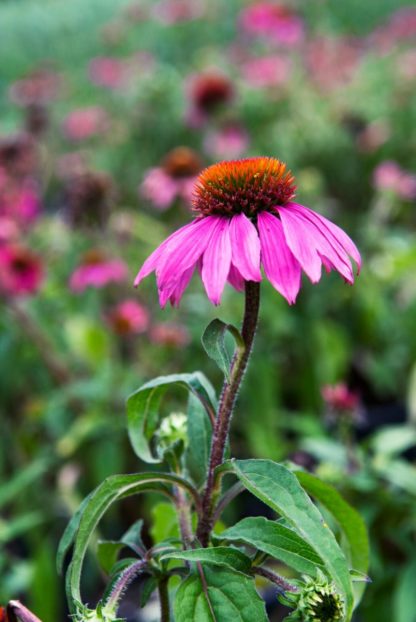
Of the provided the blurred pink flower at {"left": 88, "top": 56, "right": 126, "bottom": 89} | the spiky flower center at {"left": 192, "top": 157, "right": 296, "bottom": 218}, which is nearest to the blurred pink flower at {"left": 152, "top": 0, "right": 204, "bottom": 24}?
the blurred pink flower at {"left": 88, "top": 56, "right": 126, "bottom": 89}

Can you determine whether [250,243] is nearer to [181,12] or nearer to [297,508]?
[297,508]

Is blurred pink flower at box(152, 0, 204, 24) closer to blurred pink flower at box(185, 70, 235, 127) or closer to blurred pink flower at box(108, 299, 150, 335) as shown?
blurred pink flower at box(185, 70, 235, 127)

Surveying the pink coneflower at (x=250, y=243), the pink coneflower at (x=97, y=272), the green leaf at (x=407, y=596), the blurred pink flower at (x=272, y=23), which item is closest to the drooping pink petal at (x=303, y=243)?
the pink coneflower at (x=250, y=243)

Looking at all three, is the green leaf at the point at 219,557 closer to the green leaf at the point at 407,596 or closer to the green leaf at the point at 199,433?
the green leaf at the point at 199,433

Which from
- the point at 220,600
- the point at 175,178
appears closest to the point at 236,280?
the point at 220,600

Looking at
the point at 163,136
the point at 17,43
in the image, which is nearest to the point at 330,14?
the point at 17,43
